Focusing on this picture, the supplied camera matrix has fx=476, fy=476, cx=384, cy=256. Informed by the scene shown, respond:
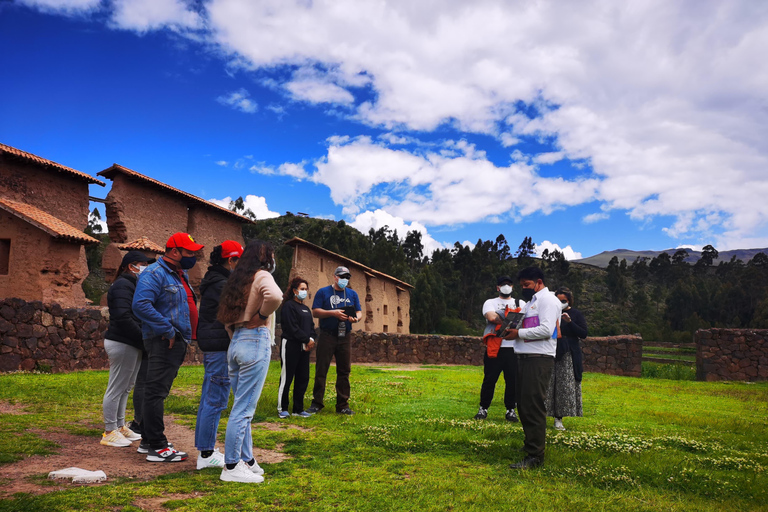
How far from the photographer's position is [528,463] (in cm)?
431

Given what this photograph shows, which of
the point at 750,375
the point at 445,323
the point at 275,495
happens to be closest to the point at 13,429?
the point at 275,495

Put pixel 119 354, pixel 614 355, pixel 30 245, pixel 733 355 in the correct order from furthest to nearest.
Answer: pixel 614 355 < pixel 30 245 < pixel 733 355 < pixel 119 354

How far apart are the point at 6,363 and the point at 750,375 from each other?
20.6m

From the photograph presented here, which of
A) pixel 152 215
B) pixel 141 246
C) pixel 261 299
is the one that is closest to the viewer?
pixel 261 299

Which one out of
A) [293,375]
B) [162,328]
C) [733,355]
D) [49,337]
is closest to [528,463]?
[162,328]

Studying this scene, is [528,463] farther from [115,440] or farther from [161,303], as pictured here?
[115,440]

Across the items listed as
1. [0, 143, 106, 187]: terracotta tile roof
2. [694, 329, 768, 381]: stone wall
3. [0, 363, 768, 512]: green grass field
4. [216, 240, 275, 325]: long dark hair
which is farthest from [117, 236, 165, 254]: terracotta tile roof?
[694, 329, 768, 381]: stone wall

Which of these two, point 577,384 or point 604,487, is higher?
point 577,384

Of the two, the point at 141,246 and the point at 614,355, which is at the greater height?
the point at 141,246

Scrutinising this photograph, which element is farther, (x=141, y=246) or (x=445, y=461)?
(x=141, y=246)

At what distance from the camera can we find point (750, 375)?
1553 centimetres

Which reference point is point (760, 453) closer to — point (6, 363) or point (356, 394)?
point (356, 394)

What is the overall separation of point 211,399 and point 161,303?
1.02m

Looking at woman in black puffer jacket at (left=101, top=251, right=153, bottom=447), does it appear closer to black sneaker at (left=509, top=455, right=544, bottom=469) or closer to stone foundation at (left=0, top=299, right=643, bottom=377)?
black sneaker at (left=509, top=455, right=544, bottom=469)
